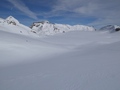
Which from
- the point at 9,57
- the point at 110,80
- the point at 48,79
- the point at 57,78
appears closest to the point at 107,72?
the point at 110,80

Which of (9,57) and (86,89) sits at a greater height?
(9,57)

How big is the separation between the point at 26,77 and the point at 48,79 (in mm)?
1509

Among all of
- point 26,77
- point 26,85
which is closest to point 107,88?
point 26,85

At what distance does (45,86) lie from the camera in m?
6.16

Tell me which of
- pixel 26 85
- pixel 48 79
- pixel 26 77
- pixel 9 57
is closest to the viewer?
pixel 26 85

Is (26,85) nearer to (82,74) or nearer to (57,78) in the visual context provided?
(57,78)

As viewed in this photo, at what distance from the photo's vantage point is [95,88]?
17.8ft

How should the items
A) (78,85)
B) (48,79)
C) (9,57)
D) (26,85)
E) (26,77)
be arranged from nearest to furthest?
(78,85) < (26,85) < (48,79) < (26,77) < (9,57)

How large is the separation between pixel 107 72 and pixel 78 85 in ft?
7.91

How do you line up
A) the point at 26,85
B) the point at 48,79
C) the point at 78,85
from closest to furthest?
the point at 78,85, the point at 26,85, the point at 48,79

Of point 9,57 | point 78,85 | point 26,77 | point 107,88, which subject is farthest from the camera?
point 9,57

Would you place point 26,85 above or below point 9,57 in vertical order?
below

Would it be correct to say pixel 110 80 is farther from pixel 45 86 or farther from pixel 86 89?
pixel 45 86

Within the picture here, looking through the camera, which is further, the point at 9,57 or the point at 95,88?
the point at 9,57
